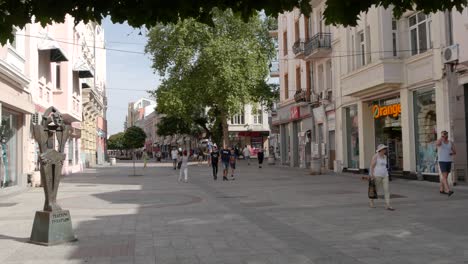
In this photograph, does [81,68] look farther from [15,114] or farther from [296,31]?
[296,31]

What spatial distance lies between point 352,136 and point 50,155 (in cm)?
1980

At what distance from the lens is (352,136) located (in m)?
26.9

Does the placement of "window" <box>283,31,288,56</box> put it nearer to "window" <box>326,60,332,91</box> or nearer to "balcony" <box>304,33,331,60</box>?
"balcony" <box>304,33,331,60</box>

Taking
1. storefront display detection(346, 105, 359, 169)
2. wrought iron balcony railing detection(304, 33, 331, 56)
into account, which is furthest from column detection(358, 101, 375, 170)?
wrought iron balcony railing detection(304, 33, 331, 56)

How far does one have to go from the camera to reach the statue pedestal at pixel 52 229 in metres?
8.70

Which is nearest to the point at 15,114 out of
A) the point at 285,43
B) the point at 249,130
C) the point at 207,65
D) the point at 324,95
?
the point at 324,95

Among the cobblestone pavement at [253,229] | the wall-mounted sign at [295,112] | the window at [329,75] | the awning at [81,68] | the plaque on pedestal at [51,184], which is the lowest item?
the cobblestone pavement at [253,229]

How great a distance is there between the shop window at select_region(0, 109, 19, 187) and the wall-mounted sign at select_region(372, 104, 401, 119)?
15.3 meters

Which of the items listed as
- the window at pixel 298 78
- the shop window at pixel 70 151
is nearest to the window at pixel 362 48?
the window at pixel 298 78

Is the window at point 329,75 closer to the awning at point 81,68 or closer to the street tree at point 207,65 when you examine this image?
the awning at point 81,68

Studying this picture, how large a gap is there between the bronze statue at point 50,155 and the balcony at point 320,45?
21.2m

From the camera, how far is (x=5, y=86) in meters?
18.1

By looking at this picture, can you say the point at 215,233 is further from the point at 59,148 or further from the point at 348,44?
the point at 348,44

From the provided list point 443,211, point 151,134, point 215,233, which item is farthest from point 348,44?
point 151,134
